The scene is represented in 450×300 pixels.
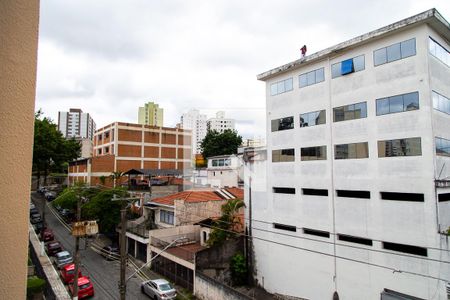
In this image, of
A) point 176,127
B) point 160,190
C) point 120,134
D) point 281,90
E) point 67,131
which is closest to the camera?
point 281,90

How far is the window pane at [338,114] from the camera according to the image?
1859 cm

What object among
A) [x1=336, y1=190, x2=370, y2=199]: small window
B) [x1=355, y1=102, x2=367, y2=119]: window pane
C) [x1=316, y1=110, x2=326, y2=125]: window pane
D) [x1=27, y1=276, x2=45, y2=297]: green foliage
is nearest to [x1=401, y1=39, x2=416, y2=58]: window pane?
[x1=355, y1=102, x2=367, y2=119]: window pane

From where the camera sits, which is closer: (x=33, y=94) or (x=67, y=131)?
(x=33, y=94)

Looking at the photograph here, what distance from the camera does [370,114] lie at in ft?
56.4

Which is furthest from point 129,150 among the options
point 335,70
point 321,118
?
point 335,70

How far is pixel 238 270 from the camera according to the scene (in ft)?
73.0

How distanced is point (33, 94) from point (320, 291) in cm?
2085

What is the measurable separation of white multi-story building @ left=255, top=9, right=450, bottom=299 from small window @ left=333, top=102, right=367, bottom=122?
7 cm

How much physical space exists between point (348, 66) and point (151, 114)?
55236mm

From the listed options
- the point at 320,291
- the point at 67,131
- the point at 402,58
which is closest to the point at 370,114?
the point at 402,58

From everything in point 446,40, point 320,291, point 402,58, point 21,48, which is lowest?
point 320,291

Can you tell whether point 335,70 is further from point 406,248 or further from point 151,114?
point 151,114

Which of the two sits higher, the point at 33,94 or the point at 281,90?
the point at 281,90

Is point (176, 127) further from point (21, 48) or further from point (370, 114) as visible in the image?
point (21, 48)
